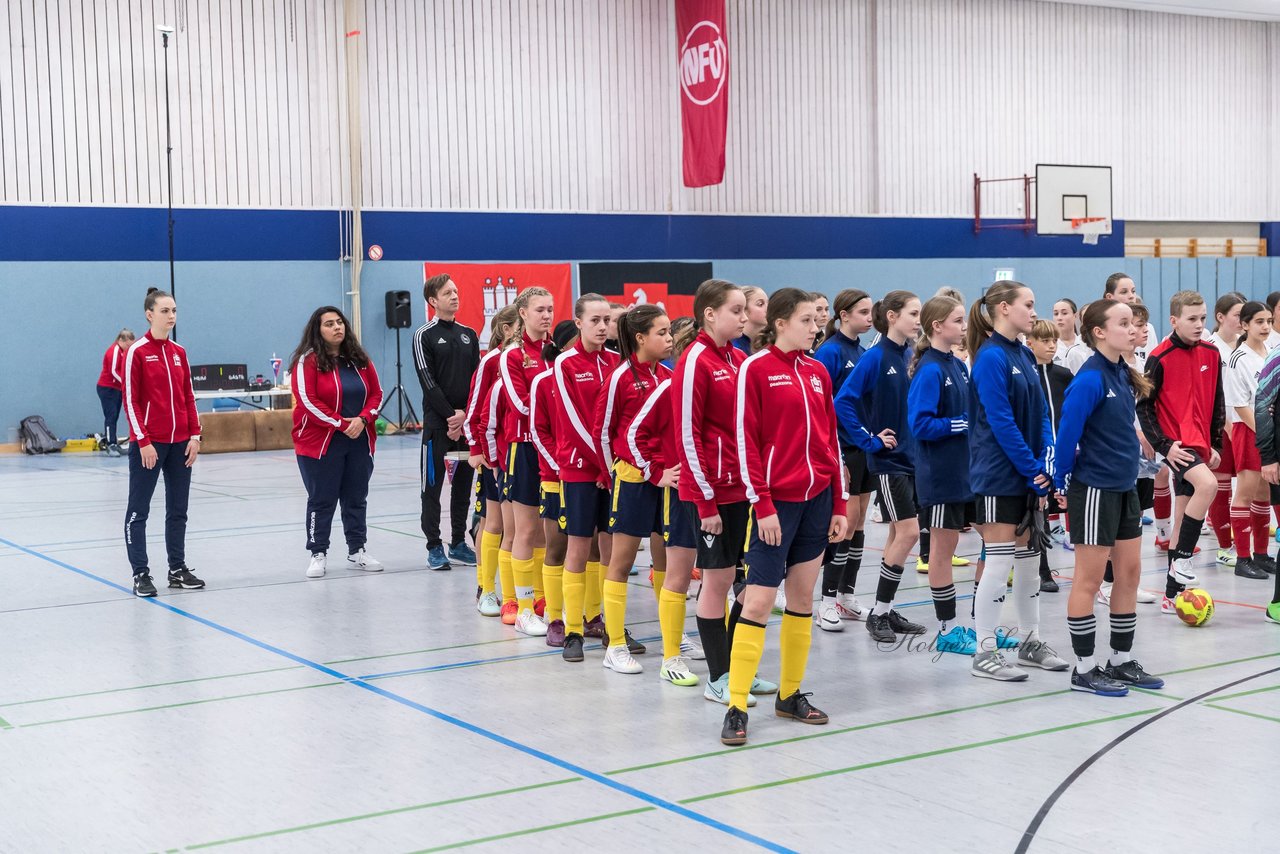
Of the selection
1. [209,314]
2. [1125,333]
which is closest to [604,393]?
[1125,333]

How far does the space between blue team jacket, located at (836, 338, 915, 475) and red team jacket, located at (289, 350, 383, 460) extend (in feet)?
10.9

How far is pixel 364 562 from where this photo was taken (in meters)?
9.06

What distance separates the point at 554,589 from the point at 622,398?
3.95ft

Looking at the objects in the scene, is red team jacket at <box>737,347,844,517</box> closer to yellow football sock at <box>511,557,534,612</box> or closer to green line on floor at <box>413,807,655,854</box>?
green line on floor at <box>413,807,655,854</box>

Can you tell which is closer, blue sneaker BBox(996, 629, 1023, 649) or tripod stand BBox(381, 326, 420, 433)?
blue sneaker BBox(996, 629, 1023, 649)

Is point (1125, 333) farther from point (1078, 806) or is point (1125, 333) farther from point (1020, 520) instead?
point (1078, 806)

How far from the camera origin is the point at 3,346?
18.7 metres

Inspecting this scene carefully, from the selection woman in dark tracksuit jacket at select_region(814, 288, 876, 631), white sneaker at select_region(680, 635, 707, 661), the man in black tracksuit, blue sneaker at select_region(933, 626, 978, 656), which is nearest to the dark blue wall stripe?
the man in black tracksuit

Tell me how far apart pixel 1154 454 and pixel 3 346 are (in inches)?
646

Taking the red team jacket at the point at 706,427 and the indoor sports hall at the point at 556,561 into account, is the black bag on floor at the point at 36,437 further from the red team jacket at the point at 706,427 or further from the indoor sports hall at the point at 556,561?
the red team jacket at the point at 706,427

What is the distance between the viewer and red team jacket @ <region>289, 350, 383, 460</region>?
864 cm

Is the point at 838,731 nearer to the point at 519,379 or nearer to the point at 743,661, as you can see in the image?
the point at 743,661

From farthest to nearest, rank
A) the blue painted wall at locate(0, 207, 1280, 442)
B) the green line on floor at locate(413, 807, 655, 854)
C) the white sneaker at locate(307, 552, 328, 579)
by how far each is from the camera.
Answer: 1. the blue painted wall at locate(0, 207, 1280, 442)
2. the white sneaker at locate(307, 552, 328, 579)
3. the green line on floor at locate(413, 807, 655, 854)

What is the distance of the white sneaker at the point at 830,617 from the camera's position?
6934 mm
